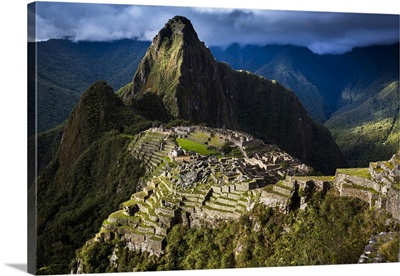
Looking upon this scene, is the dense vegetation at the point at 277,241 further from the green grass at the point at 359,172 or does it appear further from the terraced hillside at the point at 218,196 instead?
the green grass at the point at 359,172

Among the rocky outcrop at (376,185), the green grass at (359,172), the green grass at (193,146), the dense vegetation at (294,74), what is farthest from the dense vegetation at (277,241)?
the green grass at (193,146)

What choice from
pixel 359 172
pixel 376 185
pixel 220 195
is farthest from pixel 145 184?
pixel 376 185

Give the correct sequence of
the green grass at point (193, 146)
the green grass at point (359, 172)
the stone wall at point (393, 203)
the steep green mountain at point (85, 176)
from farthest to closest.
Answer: the green grass at point (193, 146)
the steep green mountain at point (85, 176)
the green grass at point (359, 172)
the stone wall at point (393, 203)

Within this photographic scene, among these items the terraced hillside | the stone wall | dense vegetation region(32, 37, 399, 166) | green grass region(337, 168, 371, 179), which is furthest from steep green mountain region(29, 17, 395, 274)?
dense vegetation region(32, 37, 399, 166)

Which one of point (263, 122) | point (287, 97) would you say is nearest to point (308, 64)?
point (263, 122)

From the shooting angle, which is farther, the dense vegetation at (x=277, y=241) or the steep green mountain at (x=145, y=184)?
the steep green mountain at (x=145, y=184)

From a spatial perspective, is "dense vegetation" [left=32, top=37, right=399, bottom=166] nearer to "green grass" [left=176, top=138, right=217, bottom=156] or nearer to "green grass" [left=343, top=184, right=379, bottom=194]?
"green grass" [left=176, top=138, right=217, bottom=156]

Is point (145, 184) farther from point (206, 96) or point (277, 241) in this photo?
point (206, 96)
